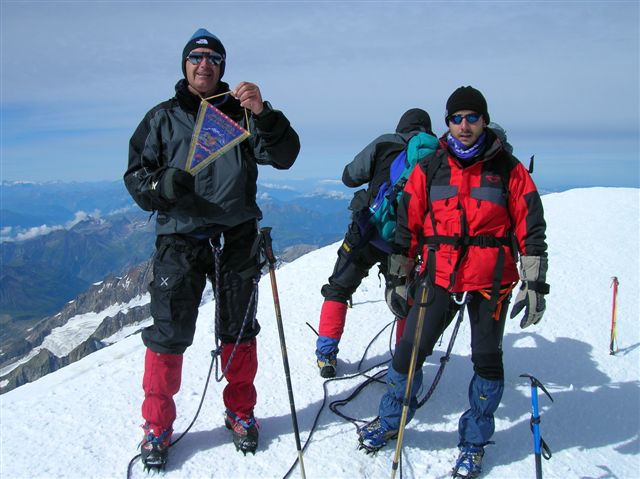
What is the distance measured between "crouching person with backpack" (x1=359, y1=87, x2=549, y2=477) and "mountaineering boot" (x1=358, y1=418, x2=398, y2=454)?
1.09ft

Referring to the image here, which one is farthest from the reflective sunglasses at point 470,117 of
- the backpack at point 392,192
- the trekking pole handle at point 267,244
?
the trekking pole handle at point 267,244

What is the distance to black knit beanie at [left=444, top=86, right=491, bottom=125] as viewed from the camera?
11.1ft

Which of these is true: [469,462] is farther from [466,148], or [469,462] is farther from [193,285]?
[193,285]

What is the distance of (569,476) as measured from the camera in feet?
12.7

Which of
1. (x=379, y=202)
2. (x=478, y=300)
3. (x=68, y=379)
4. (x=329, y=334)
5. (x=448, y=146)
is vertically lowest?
(x=68, y=379)

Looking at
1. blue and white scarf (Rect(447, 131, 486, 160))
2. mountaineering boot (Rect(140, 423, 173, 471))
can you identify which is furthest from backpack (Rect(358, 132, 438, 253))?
mountaineering boot (Rect(140, 423, 173, 471))

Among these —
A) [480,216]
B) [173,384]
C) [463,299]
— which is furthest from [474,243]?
[173,384]

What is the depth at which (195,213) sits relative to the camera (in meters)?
3.51

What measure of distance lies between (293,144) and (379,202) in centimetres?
139

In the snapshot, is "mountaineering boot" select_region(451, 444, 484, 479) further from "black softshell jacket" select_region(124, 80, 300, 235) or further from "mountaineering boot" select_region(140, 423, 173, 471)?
"black softshell jacket" select_region(124, 80, 300, 235)

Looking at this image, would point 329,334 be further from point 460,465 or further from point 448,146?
point 448,146

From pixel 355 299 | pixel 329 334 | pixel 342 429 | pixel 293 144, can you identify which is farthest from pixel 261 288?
pixel 293 144

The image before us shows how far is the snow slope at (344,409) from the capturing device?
395 cm

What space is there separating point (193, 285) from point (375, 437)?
216 centimetres
